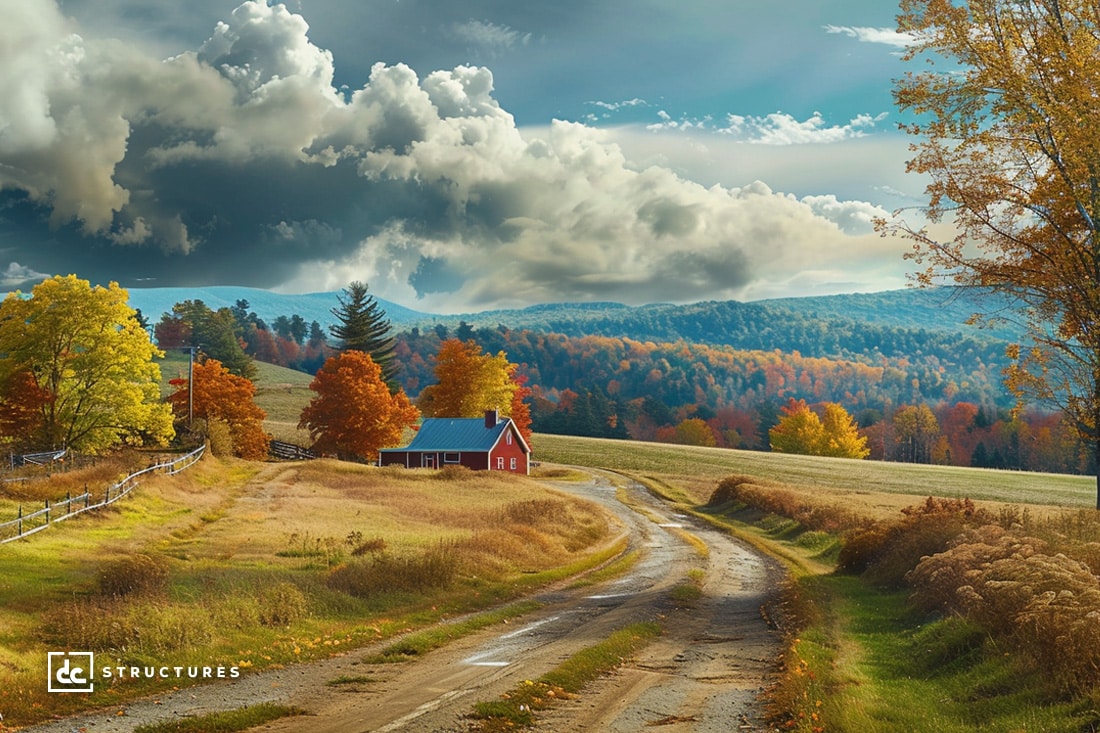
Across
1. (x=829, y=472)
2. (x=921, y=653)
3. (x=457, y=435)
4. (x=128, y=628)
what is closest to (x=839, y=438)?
(x=829, y=472)

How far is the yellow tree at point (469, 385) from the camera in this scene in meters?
101

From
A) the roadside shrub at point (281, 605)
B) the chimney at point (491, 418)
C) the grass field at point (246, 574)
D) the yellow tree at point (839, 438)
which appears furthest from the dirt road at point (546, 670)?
the yellow tree at point (839, 438)

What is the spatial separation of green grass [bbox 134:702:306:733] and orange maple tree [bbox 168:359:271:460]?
7299 cm

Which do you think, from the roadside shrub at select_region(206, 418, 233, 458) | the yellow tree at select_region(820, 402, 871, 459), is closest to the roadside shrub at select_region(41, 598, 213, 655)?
the roadside shrub at select_region(206, 418, 233, 458)

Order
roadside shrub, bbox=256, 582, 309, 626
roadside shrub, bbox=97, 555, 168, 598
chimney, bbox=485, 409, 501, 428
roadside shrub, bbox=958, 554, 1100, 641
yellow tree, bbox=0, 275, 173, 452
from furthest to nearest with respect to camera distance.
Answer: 1. chimney, bbox=485, 409, 501, 428
2. yellow tree, bbox=0, 275, 173, 452
3. roadside shrub, bbox=97, 555, 168, 598
4. roadside shrub, bbox=256, 582, 309, 626
5. roadside shrub, bbox=958, 554, 1100, 641

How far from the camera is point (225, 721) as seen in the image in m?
12.4

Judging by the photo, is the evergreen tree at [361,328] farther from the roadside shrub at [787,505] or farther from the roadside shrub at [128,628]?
the roadside shrub at [128,628]

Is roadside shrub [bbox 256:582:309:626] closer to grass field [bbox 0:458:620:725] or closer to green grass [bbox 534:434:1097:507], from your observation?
grass field [bbox 0:458:620:725]

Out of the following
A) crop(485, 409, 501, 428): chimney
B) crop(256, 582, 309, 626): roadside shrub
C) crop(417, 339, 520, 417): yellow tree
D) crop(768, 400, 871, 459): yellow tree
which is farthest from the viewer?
crop(768, 400, 871, 459): yellow tree

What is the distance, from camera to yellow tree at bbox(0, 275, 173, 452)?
59.3 metres

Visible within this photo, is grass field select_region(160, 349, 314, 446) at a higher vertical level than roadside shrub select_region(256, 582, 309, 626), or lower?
higher

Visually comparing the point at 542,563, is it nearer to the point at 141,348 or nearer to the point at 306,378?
the point at 141,348

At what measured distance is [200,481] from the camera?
54.0 metres

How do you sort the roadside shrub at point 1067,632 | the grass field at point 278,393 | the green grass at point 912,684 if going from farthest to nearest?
the grass field at point 278,393 → the green grass at point 912,684 → the roadside shrub at point 1067,632
